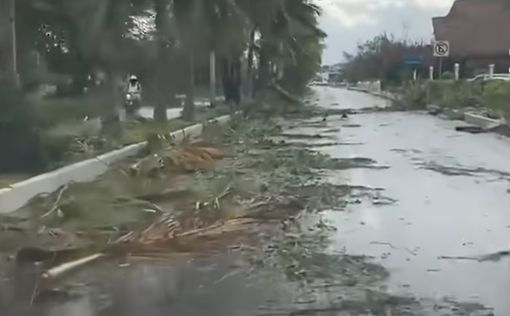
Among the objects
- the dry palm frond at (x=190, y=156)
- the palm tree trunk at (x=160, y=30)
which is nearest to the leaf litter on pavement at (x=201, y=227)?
the dry palm frond at (x=190, y=156)

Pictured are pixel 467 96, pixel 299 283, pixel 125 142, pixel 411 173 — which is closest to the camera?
pixel 299 283

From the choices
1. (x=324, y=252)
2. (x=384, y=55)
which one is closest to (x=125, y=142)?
(x=324, y=252)

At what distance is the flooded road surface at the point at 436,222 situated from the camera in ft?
28.6

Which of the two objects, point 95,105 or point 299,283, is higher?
point 95,105

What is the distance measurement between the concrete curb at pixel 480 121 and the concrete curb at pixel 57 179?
56.6 feet

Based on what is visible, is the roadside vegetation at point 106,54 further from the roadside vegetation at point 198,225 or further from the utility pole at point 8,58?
the roadside vegetation at point 198,225

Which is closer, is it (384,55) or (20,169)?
(20,169)

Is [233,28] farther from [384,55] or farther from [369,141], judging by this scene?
[384,55]

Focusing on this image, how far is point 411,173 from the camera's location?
18.5 m

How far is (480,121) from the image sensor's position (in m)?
36.9

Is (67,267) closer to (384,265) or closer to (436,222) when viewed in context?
(384,265)

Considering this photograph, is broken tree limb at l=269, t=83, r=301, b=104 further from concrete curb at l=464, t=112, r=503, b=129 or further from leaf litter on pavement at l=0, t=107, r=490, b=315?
leaf litter on pavement at l=0, t=107, r=490, b=315

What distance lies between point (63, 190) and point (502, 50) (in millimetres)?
74004

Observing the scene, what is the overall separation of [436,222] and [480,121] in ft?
83.2
